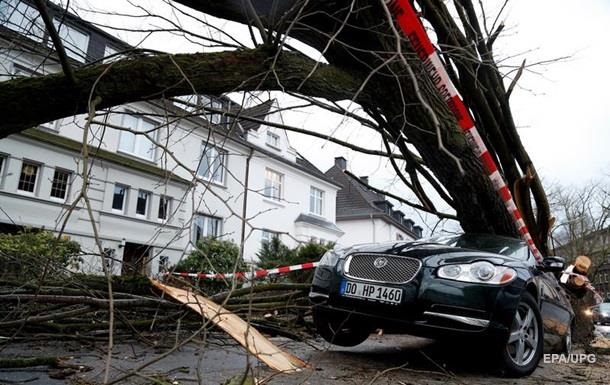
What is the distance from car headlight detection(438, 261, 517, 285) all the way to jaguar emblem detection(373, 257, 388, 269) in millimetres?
441

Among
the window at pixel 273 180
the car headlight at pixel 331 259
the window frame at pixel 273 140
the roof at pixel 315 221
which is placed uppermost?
the window frame at pixel 273 140

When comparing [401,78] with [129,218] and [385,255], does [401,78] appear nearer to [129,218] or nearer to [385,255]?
[385,255]

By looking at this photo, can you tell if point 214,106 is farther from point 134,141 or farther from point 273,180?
point 273,180

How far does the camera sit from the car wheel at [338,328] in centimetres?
359

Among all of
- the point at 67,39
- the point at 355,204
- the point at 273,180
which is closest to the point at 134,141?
the point at 273,180

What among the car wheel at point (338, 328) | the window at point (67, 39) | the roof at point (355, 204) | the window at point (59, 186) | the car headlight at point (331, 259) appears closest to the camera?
the car wheel at point (338, 328)

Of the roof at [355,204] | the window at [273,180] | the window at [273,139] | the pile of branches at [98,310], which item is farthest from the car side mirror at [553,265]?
the roof at [355,204]

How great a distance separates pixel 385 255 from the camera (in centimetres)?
349

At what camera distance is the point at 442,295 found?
308cm

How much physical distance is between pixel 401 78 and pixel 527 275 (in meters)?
2.22

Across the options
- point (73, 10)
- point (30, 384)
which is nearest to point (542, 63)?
point (73, 10)

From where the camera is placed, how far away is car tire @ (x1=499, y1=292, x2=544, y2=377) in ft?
10.6

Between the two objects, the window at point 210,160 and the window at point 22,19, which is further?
the window at point 22,19

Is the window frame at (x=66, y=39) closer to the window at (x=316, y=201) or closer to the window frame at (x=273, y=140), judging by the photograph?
the window frame at (x=273, y=140)
